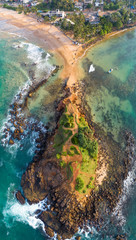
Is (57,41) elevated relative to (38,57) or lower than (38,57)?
elevated

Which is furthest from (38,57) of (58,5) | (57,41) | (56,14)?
(58,5)

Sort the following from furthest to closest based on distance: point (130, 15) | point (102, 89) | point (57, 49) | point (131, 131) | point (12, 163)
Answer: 1. point (130, 15)
2. point (57, 49)
3. point (102, 89)
4. point (131, 131)
5. point (12, 163)

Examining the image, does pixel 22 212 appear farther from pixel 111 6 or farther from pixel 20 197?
pixel 111 6

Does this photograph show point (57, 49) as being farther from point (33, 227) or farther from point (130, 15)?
point (33, 227)

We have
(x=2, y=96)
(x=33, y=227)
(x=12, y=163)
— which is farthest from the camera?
(x=2, y=96)

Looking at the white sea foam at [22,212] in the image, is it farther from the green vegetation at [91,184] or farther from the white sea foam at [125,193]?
the white sea foam at [125,193]

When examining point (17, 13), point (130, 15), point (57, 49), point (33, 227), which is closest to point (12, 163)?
point (33, 227)
